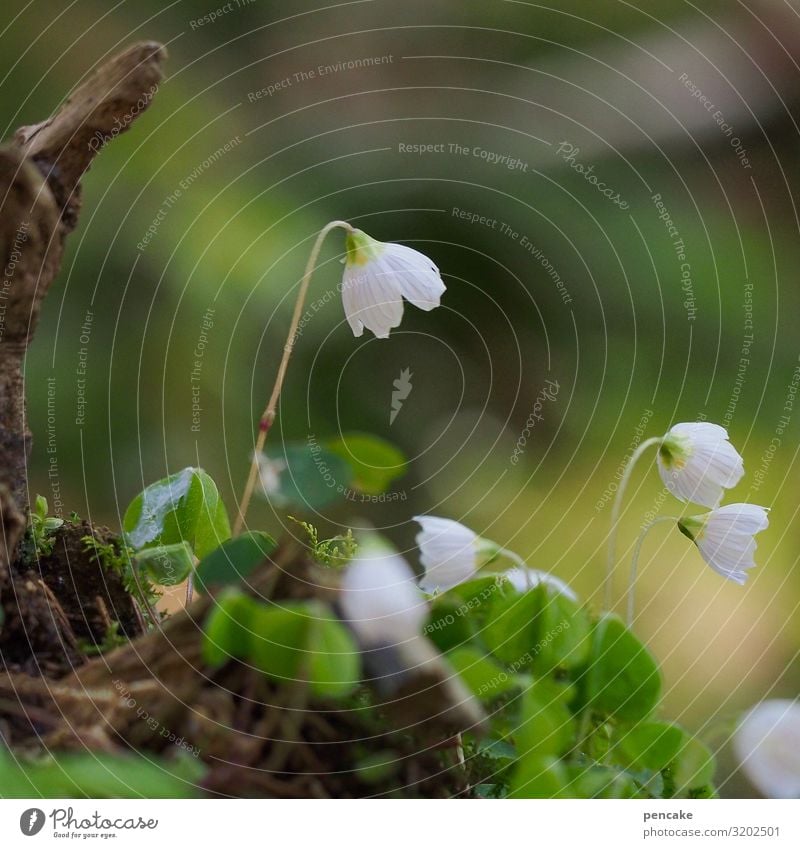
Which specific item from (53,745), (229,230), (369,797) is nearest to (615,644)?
(369,797)

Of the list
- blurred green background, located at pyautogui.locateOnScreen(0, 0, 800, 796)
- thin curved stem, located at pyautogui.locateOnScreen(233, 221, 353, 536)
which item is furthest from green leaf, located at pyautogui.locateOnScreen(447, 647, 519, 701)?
blurred green background, located at pyautogui.locateOnScreen(0, 0, 800, 796)

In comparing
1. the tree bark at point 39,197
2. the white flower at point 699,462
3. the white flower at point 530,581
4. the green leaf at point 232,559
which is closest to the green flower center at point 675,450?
the white flower at point 699,462

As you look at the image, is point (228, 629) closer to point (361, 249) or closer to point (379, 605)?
point (379, 605)

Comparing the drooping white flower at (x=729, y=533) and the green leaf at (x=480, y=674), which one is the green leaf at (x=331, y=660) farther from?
the drooping white flower at (x=729, y=533)

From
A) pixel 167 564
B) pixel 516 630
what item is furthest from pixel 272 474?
pixel 516 630

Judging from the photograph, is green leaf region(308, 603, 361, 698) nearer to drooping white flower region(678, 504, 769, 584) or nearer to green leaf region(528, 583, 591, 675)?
green leaf region(528, 583, 591, 675)

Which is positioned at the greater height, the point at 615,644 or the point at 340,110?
the point at 340,110
